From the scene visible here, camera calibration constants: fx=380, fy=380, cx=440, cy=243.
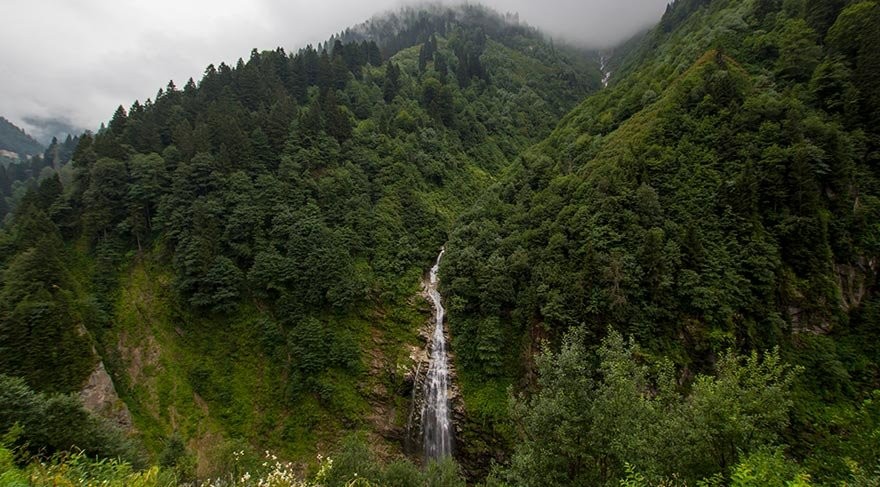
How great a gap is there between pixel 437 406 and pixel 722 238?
32211 millimetres

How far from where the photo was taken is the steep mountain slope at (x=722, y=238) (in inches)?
1238

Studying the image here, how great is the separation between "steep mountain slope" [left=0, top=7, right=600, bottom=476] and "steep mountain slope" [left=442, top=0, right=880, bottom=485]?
12.1 m

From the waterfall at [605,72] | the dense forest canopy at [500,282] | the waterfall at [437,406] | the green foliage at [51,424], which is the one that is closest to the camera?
the green foliage at [51,424]

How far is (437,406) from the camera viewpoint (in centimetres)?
4069

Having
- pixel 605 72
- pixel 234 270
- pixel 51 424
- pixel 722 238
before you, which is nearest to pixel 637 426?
pixel 51 424

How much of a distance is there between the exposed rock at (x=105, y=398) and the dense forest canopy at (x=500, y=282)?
771 mm

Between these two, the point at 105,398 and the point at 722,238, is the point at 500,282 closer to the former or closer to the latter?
the point at 722,238

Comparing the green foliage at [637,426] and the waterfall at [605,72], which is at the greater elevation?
the waterfall at [605,72]

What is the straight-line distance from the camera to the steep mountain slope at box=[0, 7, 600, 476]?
130 feet

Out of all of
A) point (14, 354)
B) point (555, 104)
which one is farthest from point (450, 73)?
point (14, 354)

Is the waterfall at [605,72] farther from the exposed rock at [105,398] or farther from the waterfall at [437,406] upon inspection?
the exposed rock at [105,398]

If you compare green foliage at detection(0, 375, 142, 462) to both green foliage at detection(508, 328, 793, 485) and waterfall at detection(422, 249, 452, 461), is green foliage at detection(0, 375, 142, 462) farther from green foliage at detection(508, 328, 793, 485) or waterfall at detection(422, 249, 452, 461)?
waterfall at detection(422, 249, 452, 461)

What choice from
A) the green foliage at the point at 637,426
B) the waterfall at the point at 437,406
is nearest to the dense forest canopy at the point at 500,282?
the green foliage at the point at 637,426

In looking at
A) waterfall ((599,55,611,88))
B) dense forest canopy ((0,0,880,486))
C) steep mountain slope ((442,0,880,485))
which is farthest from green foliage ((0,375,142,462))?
waterfall ((599,55,611,88))
